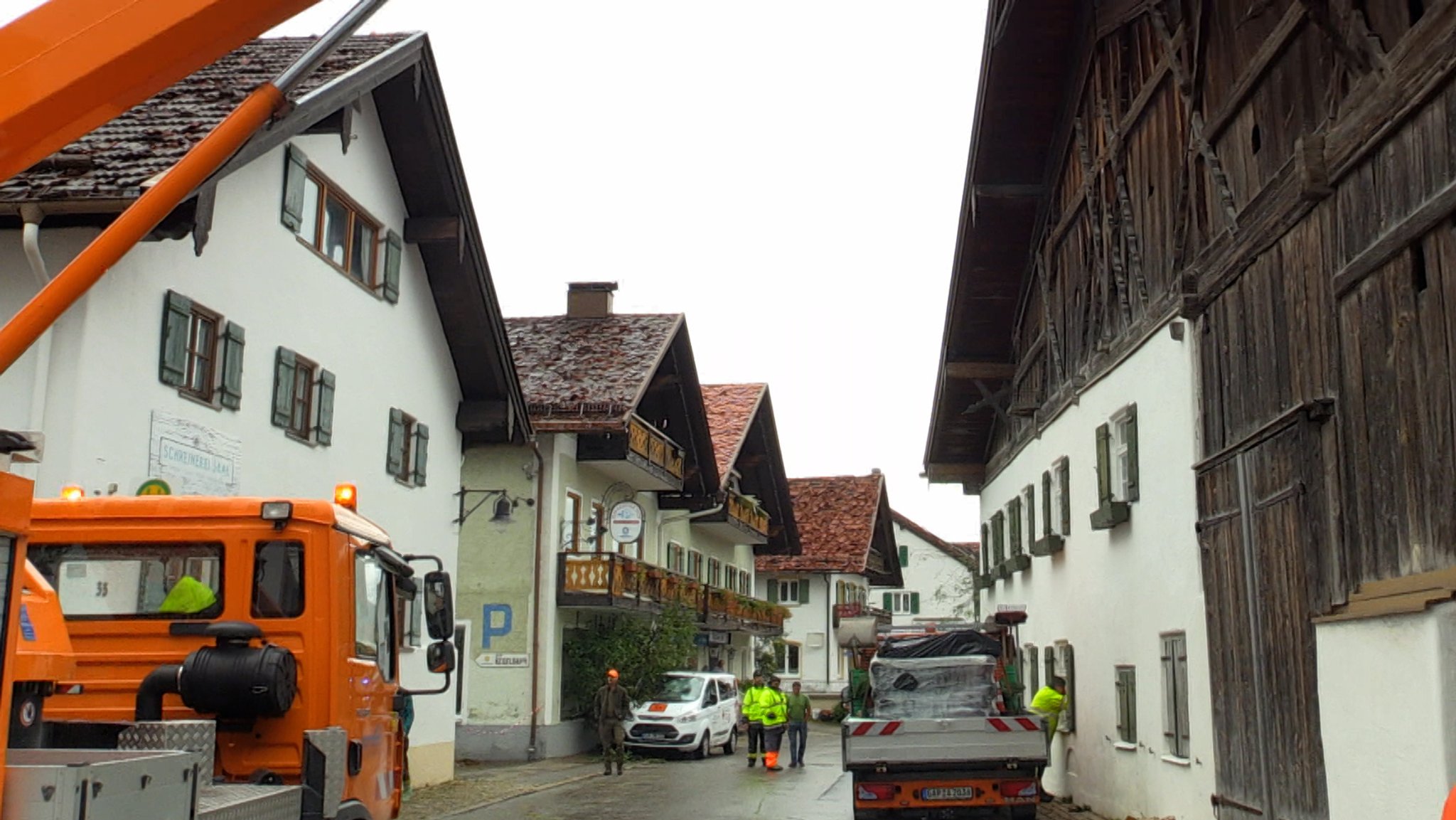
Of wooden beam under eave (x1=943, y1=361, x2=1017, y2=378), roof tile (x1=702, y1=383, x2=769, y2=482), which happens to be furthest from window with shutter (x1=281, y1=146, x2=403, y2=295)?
roof tile (x1=702, y1=383, x2=769, y2=482)

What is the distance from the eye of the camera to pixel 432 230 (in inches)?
842

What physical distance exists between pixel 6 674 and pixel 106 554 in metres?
3.32

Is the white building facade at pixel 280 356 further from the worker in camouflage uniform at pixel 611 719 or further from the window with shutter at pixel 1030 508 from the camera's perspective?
the window with shutter at pixel 1030 508

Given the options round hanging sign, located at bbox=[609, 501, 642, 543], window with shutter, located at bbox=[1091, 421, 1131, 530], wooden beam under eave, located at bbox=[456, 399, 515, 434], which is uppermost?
wooden beam under eave, located at bbox=[456, 399, 515, 434]

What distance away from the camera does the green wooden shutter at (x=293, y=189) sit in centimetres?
1731

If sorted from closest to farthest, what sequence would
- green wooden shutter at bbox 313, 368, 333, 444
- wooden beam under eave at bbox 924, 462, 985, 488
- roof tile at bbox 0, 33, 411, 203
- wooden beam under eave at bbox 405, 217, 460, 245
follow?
roof tile at bbox 0, 33, 411, 203, green wooden shutter at bbox 313, 368, 333, 444, wooden beam under eave at bbox 405, 217, 460, 245, wooden beam under eave at bbox 924, 462, 985, 488

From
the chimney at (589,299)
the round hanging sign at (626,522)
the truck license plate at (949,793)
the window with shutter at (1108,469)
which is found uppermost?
the chimney at (589,299)

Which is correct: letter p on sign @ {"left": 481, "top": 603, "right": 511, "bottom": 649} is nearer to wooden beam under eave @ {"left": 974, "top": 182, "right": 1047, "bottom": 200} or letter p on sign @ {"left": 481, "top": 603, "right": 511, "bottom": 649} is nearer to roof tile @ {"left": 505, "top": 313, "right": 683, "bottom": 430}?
roof tile @ {"left": 505, "top": 313, "right": 683, "bottom": 430}

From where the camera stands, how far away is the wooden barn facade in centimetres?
839

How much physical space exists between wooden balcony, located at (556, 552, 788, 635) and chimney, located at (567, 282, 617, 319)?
627cm

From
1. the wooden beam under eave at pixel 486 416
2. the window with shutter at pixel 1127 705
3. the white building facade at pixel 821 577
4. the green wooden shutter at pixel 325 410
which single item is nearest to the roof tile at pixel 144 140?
the green wooden shutter at pixel 325 410

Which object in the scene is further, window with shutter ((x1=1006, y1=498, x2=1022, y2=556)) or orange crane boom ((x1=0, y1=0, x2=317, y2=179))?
window with shutter ((x1=1006, y1=498, x2=1022, y2=556))

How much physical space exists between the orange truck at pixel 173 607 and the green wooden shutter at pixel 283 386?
822 centimetres

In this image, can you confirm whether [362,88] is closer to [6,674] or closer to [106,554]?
[106,554]
